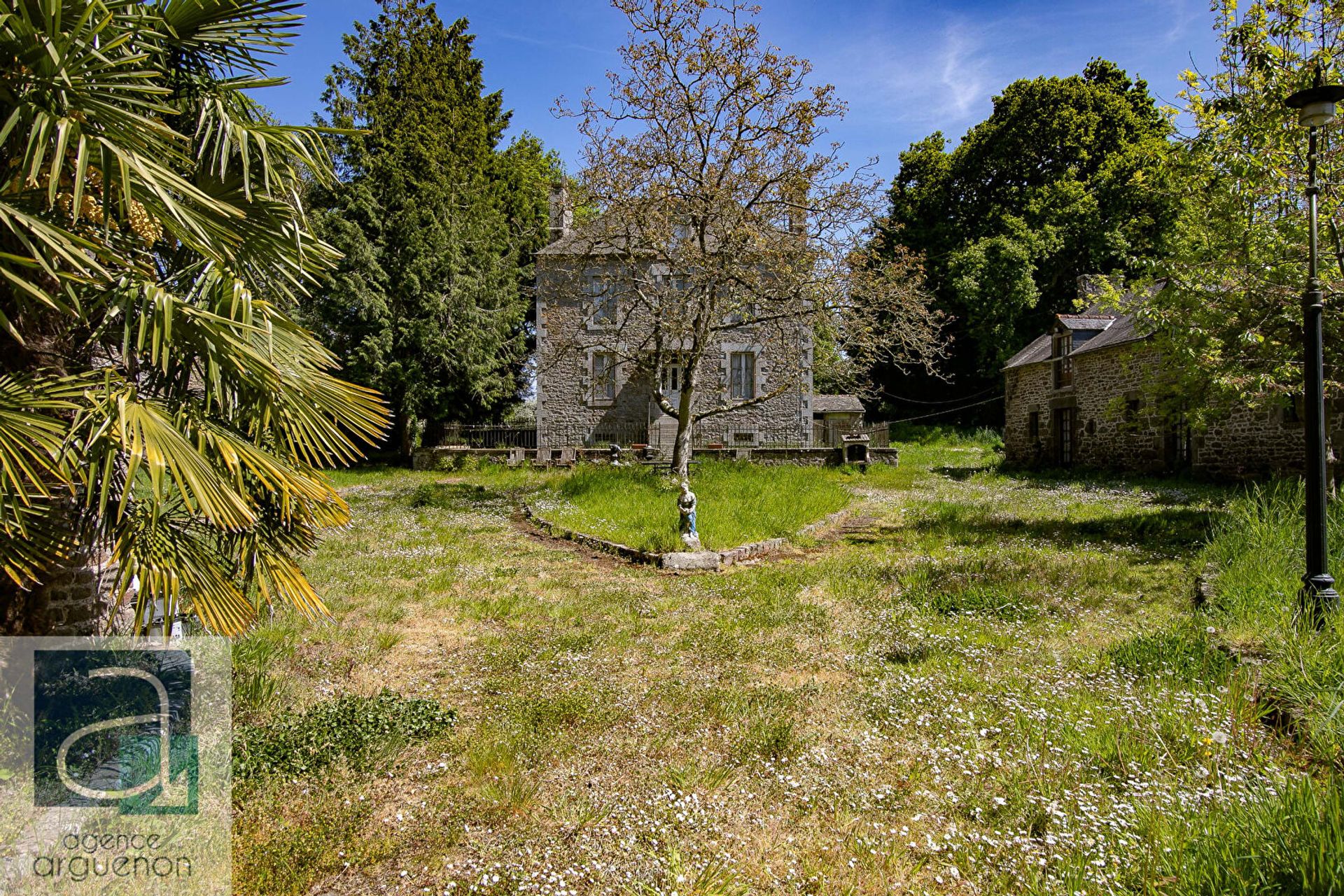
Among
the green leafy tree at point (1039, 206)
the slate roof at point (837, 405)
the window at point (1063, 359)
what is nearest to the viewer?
the window at point (1063, 359)

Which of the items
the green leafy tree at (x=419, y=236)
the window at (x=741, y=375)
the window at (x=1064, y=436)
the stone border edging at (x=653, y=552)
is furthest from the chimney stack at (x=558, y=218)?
the window at (x=1064, y=436)

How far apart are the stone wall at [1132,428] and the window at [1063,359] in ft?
0.71

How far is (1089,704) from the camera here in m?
4.21

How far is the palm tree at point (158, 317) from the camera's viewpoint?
2.63 meters

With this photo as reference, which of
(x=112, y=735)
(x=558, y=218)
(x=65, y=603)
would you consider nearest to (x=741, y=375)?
(x=558, y=218)

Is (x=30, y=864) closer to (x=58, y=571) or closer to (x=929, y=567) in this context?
(x=58, y=571)

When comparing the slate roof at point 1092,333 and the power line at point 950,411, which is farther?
the power line at point 950,411

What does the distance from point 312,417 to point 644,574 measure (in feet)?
19.9

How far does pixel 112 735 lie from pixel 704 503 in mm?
10188

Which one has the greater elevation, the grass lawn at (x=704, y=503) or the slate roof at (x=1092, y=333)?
the slate roof at (x=1092, y=333)

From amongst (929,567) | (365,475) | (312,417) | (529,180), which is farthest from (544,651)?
(529,180)

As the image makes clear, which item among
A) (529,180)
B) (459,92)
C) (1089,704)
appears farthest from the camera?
(529,180)

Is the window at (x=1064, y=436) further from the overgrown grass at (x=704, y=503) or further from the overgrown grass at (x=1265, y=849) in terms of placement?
the overgrown grass at (x=1265, y=849)

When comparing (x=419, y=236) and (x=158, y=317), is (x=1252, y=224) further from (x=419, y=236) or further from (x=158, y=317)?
(x=419, y=236)
